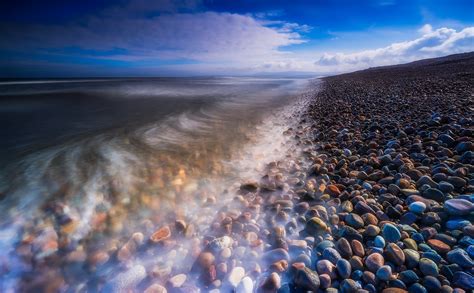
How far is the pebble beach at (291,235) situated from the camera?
5.83 feet

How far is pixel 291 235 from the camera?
7.76 ft

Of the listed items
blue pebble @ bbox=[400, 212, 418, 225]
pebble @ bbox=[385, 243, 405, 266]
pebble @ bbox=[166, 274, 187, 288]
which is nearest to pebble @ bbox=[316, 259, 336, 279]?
pebble @ bbox=[385, 243, 405, 266]

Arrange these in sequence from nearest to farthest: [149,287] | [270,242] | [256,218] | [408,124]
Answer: [149,287] < [270,242] < [256,218] < [408,124]

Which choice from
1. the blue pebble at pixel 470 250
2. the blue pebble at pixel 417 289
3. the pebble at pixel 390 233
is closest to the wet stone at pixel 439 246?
the blue pebble at pixel 470 250

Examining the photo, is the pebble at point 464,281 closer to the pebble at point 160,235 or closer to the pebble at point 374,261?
the pebble at point 374,261

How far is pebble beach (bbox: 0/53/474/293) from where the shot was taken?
5.83 feet

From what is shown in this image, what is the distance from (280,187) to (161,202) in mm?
1744

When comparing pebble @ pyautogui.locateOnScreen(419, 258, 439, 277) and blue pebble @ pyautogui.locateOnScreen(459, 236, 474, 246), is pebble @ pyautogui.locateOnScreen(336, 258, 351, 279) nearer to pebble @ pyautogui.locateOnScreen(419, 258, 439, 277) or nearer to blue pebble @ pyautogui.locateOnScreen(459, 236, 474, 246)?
pebble @ pyautogui.locateOnScreen(419, 258, 439, 277)

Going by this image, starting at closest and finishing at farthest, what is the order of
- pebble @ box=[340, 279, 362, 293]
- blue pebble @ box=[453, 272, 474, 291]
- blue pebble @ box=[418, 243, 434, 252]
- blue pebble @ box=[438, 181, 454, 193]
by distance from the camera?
blue pebble @ box=[453, 272, 474, 291], pebble @ box=[340, 279, 362, 293], blue pebble @ box=[418, 243, 434, 252], blue pebble @ box=[438, 181, 454, 193]

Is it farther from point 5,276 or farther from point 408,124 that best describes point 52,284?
point 408,124

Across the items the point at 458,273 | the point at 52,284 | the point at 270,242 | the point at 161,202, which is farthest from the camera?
the point at 161,202

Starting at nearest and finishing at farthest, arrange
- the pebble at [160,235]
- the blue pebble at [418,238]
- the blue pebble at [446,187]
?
the blue pebble at [418,238] → the pebble at [160,235] → the blue pebble at [446,187]

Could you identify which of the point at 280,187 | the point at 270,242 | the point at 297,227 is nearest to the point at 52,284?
the point at 270,242

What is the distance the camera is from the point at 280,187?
3355mm
